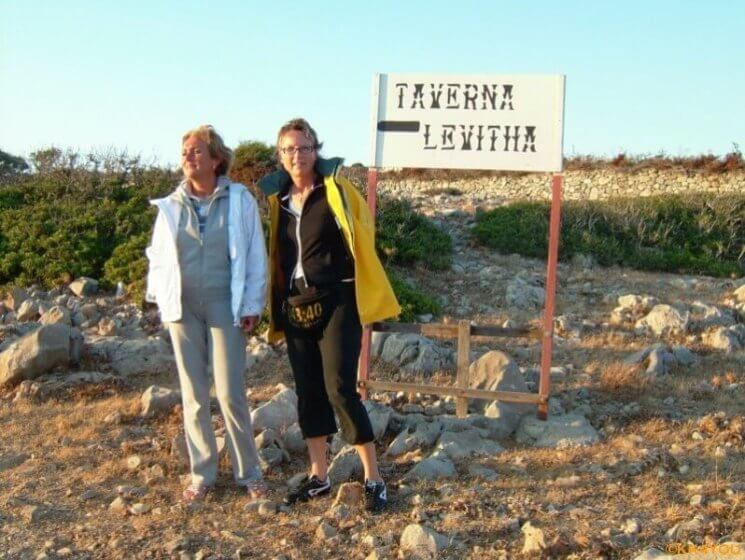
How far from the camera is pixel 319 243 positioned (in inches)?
164

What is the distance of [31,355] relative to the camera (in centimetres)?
682

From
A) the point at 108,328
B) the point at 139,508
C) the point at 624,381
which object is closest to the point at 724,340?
the point at 624,381

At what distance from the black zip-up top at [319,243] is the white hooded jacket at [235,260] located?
0.19m

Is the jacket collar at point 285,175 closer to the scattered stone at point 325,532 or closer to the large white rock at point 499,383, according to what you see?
the scattered stone at point 325,532

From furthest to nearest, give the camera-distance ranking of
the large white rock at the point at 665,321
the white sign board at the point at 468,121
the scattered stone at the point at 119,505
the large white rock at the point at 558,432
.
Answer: the large white rock at the point at 665,321
the white sign board at the point at 468,121
the large white rock at the point at 558,432
the scattered stone at the point at 119,505

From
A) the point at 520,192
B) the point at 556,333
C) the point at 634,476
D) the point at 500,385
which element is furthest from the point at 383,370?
the point at 520,192

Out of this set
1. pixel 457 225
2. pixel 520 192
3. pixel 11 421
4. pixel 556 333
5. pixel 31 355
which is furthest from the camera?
pixel 520 192

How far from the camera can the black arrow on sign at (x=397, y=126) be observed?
5.85 meters

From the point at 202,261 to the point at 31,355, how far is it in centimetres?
334

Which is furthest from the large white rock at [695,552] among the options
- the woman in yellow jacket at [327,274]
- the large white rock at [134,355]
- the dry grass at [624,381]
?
the large white rock at [134,355]

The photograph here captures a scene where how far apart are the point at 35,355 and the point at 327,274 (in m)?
3.74

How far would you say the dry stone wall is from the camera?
19547 millimetres

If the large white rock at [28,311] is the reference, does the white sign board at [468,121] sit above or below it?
above

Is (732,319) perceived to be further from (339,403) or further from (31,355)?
(31,355)
